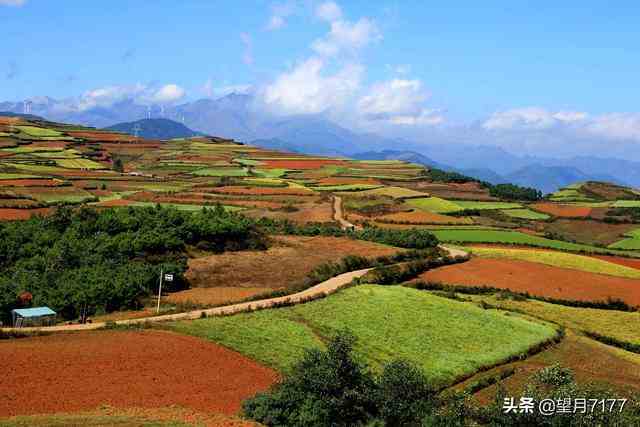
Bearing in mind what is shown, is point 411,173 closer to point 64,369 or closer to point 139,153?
point 139,153

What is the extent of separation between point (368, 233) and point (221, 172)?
230 feet

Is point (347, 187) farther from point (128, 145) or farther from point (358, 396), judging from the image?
point (358, 396)

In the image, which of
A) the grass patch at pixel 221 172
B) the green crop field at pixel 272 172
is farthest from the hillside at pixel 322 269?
the green crop field at pixel 272 172

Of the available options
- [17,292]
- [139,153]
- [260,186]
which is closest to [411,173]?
[260,186]

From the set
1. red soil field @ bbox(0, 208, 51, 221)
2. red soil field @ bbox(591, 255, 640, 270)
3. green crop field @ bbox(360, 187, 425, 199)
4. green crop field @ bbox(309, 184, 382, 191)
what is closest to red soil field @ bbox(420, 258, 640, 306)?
red soil field @ bbox(591, 255, 640, 270)

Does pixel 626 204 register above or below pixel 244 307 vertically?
above

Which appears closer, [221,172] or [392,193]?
[392,193]

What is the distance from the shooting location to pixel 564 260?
61.4 metres

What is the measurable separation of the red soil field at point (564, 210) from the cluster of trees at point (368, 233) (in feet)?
150

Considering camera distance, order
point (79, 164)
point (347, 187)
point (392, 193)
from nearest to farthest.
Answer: point (392, 193), point (347, 187), point (79, 164)

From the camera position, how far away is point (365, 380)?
24453 mm

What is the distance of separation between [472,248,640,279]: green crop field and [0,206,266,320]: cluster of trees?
23.8 meters

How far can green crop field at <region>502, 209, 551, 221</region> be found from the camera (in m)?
101

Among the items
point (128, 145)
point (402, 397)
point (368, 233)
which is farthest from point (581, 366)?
Result: point (128, 145)
